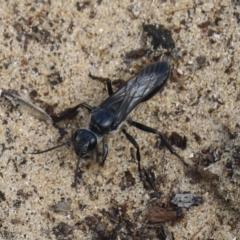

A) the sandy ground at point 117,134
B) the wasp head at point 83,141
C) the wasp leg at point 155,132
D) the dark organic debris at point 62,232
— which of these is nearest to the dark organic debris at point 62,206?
the sandy ground at point 117,134

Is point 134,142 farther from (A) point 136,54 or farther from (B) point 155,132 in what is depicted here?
(A) point 136,54

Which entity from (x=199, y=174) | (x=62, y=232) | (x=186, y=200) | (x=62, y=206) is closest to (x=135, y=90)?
(x=199, y=174)

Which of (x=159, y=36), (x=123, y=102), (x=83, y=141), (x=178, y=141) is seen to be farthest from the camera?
(x=159, y=36)

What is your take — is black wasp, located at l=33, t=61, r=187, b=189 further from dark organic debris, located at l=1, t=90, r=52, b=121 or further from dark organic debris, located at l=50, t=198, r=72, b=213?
dark organic debris, located at l=1, t=90, r=52, b=121

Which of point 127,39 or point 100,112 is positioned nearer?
point 100,112

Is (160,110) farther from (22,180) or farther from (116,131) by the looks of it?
(22,180)

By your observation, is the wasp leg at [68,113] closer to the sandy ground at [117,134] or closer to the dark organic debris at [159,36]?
the sandy ground at [117,134]

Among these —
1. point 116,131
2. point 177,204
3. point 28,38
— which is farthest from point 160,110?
point 28,38
